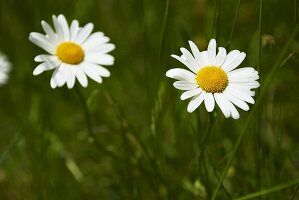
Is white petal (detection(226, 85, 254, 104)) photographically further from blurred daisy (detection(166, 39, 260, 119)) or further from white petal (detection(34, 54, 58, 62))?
white petal (detection(34, 54, 58, 62))

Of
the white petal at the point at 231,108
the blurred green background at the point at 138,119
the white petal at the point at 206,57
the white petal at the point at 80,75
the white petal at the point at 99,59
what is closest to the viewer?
the white petal at the point at 231,108

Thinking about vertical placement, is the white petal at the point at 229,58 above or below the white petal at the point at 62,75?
below

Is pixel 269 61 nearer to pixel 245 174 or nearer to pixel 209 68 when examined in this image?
pixel 245 174

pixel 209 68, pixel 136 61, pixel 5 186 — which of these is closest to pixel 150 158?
pixel 209 68

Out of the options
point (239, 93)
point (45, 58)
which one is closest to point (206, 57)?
point (239, 93)

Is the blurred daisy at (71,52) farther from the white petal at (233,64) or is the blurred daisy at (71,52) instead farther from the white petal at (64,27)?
the white petal at (233,64)

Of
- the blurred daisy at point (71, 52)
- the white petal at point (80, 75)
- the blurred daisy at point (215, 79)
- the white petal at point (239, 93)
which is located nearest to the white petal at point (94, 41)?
the blurred daisy at point (71, 52)

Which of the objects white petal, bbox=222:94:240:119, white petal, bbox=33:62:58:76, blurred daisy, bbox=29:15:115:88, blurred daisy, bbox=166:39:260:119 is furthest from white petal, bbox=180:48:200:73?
white petal, bbox=33:62:58:76
